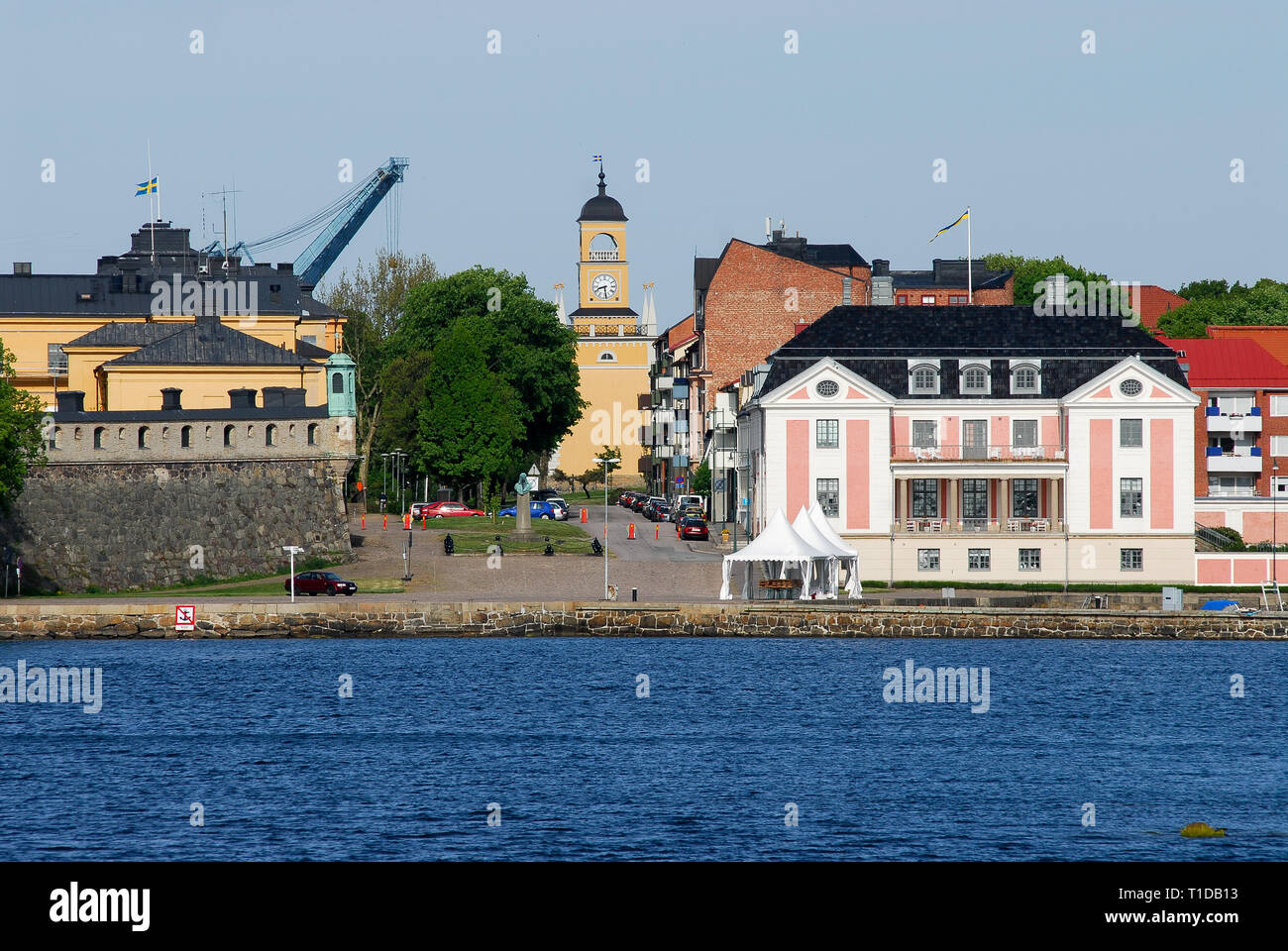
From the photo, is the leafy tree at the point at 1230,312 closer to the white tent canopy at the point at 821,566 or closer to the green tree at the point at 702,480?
the green tree at the point at 702,480

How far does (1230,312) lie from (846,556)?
71330 mm

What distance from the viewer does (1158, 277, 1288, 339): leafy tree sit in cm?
11575

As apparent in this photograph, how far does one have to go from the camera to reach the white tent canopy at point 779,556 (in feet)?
194

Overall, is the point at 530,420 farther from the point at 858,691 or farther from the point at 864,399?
the point at 858,691

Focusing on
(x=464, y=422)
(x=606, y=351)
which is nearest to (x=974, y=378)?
(x=464, y=422)

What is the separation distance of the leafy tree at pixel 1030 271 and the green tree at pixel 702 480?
3696cm

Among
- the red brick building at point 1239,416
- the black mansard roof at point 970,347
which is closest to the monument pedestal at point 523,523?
the black mansard roof at point 970,347

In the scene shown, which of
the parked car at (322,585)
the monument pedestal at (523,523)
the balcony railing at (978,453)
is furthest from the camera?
the monument pedestal at (523,523)

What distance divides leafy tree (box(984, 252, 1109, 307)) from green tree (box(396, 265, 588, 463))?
36431mm

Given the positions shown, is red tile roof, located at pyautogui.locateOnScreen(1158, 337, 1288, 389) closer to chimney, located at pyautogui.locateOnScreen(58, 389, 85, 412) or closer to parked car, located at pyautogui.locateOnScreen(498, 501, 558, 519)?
parked car, located at pyautogui.locateOnScreen(498, 501, 558, 519)

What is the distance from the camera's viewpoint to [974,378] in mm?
68938

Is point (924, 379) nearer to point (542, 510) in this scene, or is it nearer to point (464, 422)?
point (542, 510)
